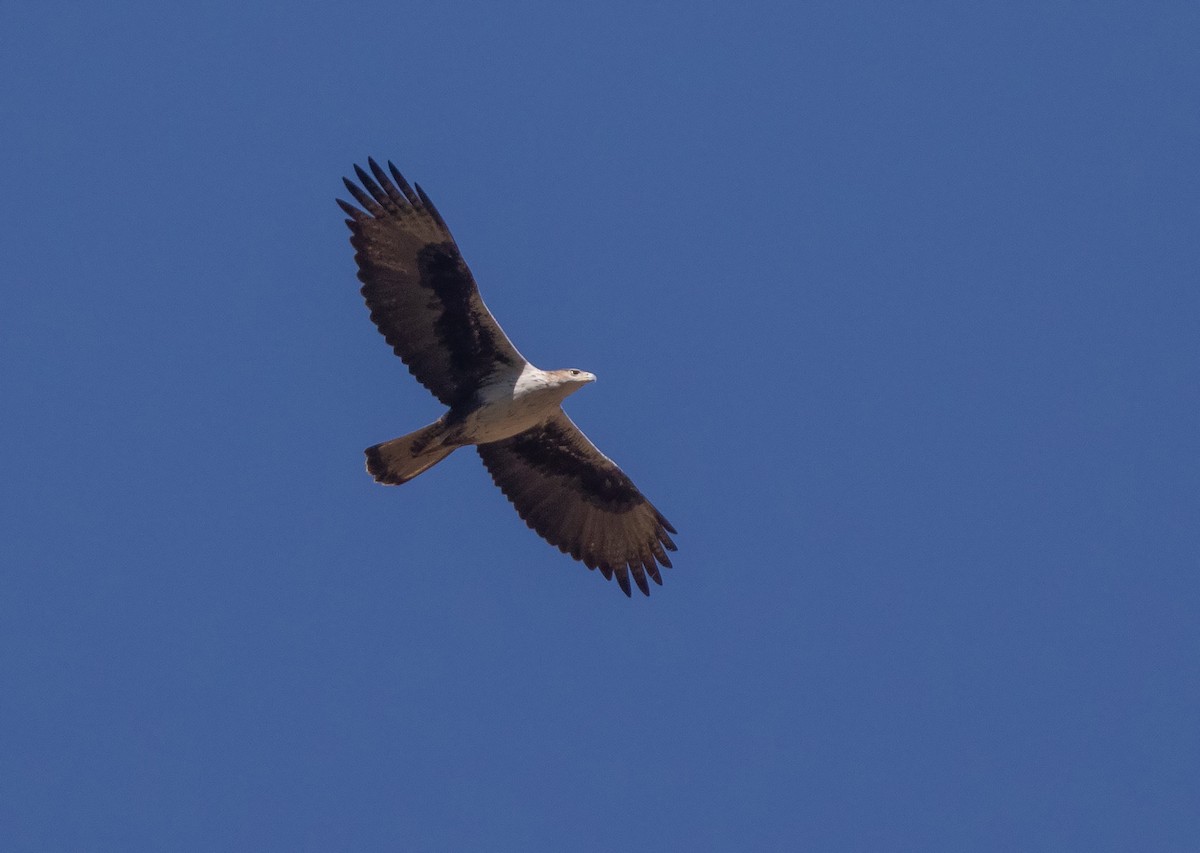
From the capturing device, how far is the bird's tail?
1803cm

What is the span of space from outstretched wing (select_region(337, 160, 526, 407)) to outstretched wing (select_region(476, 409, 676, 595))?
4.21 feet

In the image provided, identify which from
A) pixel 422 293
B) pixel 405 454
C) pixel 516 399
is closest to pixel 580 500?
pixel 516 399

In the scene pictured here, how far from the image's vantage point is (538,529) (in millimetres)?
19828

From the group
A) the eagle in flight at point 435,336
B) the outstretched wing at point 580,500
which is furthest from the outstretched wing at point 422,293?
the outstretched wing at point 580,500

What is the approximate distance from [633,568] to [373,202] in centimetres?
513

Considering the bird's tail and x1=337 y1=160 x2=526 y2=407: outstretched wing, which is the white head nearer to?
x1=337 y1=160 x2=526 y2=407: outstretched wing

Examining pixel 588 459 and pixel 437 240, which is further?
pixel 588 459

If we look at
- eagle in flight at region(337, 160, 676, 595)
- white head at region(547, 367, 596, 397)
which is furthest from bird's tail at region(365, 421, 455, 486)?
white head at region(547, 367, 596, 397)

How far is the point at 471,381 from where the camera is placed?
18.2m

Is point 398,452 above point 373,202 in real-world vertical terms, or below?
below

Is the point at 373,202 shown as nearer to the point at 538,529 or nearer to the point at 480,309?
the point at 480,309

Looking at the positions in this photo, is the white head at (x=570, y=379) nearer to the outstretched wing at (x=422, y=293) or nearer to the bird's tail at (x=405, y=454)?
the outstretched wing at (x=422, y=293)

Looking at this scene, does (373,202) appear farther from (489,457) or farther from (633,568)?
(633,568)

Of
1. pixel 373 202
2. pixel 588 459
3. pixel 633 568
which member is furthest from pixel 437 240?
pixel 633 568
